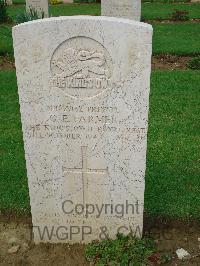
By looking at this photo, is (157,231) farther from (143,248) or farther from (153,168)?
(153,168)

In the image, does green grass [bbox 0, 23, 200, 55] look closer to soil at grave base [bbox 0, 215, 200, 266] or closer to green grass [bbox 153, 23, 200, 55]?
green grass [bbox 153, 23, 200, 55]

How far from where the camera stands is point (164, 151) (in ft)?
19.1

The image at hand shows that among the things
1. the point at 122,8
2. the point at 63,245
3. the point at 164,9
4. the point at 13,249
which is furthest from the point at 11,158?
the point at 164,9

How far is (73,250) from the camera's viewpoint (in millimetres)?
4082

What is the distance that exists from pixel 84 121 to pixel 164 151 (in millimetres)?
2466

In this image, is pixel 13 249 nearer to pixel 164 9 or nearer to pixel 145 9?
pixel 145 9

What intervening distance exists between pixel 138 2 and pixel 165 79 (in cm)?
423

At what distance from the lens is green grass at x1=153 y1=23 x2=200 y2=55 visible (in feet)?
35.3

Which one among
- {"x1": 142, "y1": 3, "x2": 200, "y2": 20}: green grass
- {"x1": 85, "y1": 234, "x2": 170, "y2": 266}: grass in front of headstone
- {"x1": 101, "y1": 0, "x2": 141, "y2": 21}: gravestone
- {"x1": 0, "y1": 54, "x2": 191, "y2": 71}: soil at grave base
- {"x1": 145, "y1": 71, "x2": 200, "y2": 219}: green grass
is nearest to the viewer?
{"x1": 85, "y1": 234, "x2": 170, "y2": 266}: grass in front of headstone

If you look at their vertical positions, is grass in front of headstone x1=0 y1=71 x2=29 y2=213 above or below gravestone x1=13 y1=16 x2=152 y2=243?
below

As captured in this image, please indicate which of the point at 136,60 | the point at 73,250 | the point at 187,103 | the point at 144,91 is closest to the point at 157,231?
the point at 73,250

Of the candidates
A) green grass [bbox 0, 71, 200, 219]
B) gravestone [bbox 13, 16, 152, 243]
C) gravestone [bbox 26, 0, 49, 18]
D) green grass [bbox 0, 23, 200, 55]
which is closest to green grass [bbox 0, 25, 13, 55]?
green grass [bbox 0, 23, 200, 55]

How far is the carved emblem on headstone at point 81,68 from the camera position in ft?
10.9

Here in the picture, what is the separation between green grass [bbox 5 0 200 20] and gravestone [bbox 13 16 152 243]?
12423 millimetres
